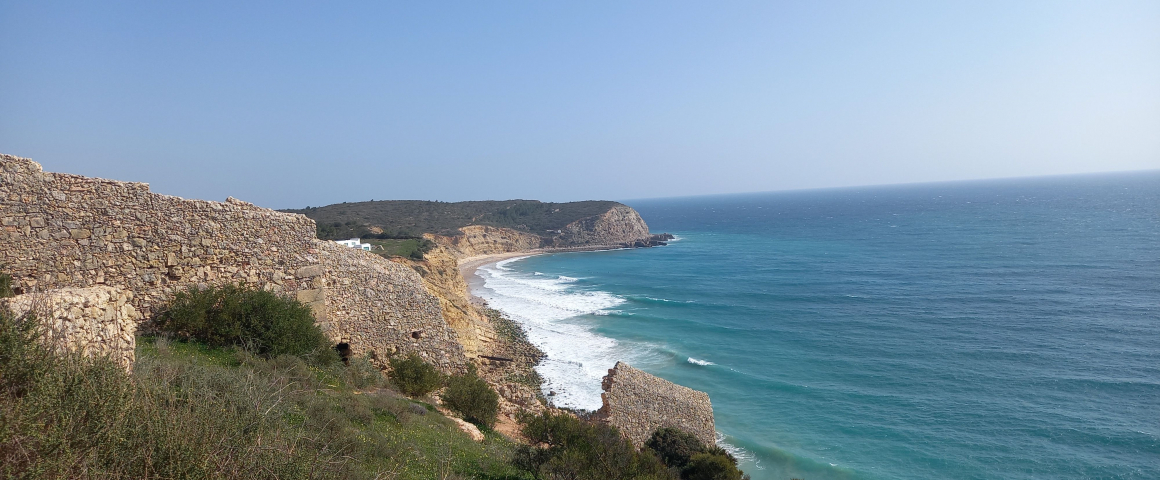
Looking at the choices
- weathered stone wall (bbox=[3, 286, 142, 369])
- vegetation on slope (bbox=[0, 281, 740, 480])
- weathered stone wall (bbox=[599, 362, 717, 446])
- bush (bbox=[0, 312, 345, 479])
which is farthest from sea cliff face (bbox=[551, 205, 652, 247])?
bush (bbox=[0, 312, 345, 479])

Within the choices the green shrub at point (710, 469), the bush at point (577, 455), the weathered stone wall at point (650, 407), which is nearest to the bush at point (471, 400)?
the bush at point (577, 455)

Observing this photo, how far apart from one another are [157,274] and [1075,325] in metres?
40.4

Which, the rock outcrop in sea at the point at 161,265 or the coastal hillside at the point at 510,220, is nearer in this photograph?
the rock outcrop in sea at the point at 161,265

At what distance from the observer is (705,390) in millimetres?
24328

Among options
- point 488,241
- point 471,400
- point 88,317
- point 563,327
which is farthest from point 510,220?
point 88,317

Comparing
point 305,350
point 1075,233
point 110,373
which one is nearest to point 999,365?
point 305,350

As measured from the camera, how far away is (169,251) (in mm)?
9586

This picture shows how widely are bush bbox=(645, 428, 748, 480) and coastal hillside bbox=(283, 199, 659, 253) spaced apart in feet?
137

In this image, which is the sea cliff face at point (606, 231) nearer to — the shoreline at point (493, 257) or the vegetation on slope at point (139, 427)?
the shoreline at point (493, 257)

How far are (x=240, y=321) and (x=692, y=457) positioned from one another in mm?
12261

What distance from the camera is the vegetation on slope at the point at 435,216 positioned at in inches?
2039

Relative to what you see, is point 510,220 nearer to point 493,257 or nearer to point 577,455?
point 493,257

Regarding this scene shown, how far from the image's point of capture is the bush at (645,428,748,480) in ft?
46.5

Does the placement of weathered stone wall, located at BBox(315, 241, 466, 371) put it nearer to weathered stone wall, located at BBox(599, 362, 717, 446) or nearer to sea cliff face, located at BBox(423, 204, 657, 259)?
weathered stone wall, located at BBox(599, 362, 717, 446)
